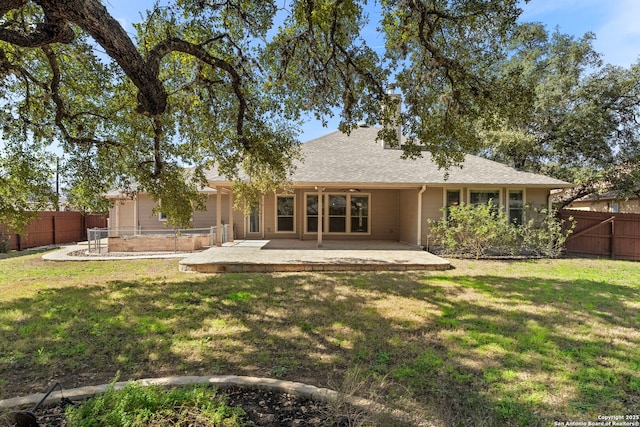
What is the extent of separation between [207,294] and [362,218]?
9478mm

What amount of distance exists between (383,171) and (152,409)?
447 inches

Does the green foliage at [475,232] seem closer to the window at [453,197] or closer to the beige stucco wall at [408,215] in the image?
the window at [453,197]

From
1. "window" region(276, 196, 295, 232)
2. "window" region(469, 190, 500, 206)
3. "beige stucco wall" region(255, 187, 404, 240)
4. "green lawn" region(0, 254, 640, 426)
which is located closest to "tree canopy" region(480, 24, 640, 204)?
"window" region(469, 190, 500, 206)

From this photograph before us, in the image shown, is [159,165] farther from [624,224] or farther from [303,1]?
[624,224]

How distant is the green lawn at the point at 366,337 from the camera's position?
301 cm

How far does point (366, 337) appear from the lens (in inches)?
169

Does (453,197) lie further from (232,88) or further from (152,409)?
(152,409)

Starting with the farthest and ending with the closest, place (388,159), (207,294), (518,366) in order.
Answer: (388,159)
(207,294)
(518,366)

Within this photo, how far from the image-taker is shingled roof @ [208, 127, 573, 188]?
11.6 metres

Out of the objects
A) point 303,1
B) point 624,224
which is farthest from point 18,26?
point 624,224

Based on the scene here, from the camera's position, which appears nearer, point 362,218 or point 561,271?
point 561,271

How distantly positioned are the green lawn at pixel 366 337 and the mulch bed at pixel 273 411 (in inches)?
12.4

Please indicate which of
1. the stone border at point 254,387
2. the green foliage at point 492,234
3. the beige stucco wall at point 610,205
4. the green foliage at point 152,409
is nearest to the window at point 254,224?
the green foliage at point 492,234

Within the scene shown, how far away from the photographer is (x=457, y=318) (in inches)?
199
